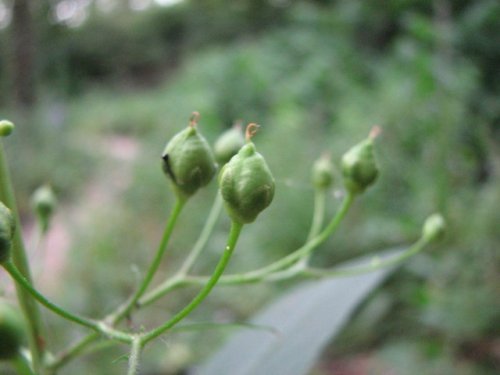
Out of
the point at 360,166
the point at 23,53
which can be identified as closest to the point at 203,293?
the point at 360,166

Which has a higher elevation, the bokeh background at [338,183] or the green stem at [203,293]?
the bokeh background at [338,183]

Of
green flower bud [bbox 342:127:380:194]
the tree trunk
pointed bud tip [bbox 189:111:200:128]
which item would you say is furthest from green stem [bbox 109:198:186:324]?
the tree trunk

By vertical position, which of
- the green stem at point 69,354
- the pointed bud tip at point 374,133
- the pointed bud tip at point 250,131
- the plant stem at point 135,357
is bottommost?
the plant stem at point 135,357

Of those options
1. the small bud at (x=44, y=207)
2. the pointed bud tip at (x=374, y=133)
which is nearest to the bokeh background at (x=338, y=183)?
the small bud at (x=44, y=207)

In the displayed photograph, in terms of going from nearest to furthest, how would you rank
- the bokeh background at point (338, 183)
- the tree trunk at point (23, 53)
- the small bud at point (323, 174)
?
the small bud at point (323, 174), the bokeh background at point (338, 183), the tree trunk at point (23, 53)

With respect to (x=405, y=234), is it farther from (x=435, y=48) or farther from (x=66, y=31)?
(x=66, y=31)

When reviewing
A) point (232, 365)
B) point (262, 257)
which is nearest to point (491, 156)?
point (232, 365)

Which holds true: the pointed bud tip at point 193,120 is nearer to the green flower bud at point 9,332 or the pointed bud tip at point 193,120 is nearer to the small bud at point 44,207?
the green flower bud at point 9,332
